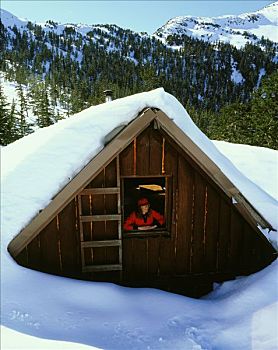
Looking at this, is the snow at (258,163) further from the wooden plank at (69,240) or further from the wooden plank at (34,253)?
the wooden plank at (34,253)

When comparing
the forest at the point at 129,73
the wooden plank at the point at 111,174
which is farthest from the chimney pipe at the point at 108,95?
the forest at the point at 129,73

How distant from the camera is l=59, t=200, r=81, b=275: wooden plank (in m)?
5.16

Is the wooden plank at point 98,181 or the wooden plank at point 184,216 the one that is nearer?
the wooden plank at point 98,181

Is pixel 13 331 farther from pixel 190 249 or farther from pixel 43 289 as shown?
pixel 190 249

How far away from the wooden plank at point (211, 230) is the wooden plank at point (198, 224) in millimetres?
77

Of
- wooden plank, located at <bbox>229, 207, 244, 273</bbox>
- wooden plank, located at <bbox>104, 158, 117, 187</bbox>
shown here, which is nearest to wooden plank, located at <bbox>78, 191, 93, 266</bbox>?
wooden plank, located at <bbox>104, 158, 117, 187</bbox>

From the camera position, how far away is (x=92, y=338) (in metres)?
3.88

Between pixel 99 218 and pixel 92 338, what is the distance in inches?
74.4

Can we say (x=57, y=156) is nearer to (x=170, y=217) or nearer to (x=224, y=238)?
(x=170, y=217)

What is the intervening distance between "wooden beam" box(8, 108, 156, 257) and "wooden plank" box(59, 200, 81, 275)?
0.26m

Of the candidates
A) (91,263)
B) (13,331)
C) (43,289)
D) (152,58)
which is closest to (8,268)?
(43,289)

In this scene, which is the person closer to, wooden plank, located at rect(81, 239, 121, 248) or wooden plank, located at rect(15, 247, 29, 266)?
wooden plank, located at rect(81, 239, 121, 248)

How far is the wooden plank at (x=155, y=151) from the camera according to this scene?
204 inches

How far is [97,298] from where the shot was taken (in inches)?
184
